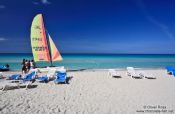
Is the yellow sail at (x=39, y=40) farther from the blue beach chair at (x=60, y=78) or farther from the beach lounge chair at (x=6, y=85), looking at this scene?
the beach lounge chair at (x=6, y=85)

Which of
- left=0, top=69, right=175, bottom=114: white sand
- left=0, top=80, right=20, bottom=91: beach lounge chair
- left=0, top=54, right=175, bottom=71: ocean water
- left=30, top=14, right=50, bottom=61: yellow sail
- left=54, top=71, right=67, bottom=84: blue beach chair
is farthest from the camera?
left=0, top=54, right=175, bottom=71: ocean water

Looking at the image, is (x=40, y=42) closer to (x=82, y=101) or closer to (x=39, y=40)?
(x=39, y=40)

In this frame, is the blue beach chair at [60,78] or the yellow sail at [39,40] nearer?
the blue beach chair at [60,78]

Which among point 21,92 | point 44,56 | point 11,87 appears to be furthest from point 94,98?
point 44,56

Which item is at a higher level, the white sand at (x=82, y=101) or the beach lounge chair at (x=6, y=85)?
the beach lounge chair at (x=6, y=85)

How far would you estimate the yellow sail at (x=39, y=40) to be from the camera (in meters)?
14.2

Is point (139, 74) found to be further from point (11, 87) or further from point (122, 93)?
point (11, 87)

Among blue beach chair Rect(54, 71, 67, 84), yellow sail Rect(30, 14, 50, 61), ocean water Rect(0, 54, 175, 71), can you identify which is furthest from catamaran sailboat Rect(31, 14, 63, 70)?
ocean water Rect(0, 54, 175, 71)

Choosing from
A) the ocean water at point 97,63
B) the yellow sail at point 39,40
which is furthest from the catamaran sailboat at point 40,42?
the ocean water at point 97,63

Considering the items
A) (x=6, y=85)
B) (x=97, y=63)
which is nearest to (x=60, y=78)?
(x=6, y=85)

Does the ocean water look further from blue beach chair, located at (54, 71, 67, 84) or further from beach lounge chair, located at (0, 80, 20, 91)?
beach lounge chair, located at (0, 80, 20, 91)

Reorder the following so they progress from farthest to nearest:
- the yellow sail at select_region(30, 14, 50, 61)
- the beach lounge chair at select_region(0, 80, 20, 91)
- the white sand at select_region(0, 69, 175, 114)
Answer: the yellow sail at select_region(30, 14, 50, 61), the beach lounge chair at select_region(0, 80, 20, 91), the white sand at select_region(0, 69, 175, 114)

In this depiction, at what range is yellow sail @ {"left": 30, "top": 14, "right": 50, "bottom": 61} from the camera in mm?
14156

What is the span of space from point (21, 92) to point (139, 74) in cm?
899
